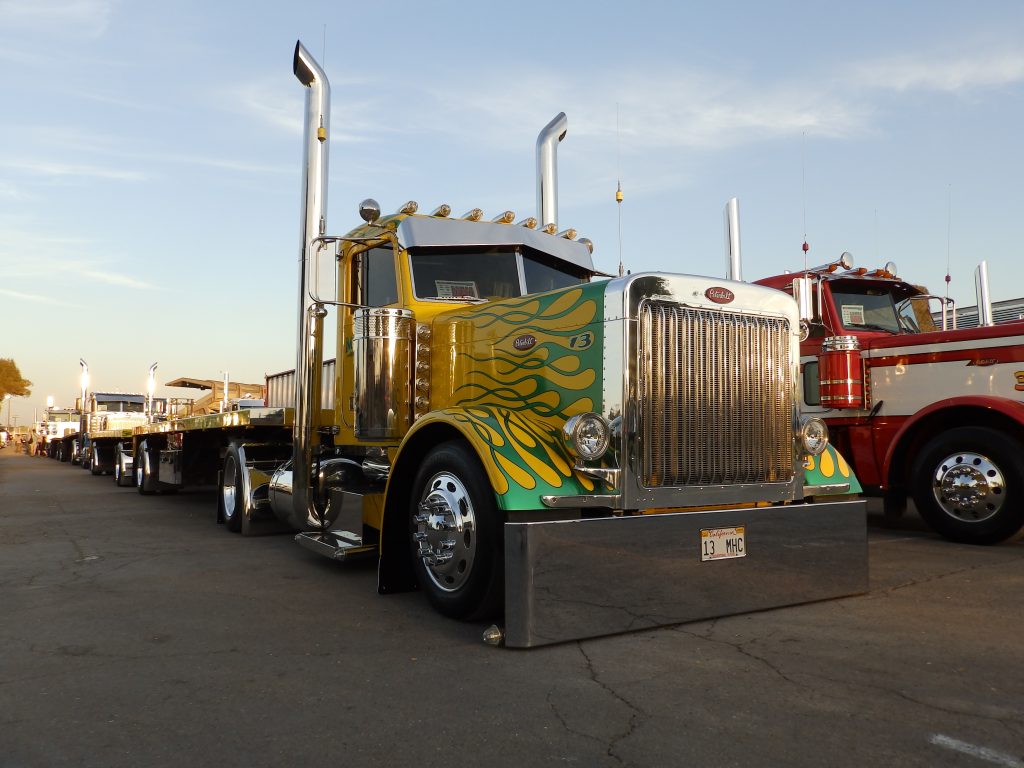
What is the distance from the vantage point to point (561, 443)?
4.28m

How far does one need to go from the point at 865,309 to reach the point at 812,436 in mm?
4018

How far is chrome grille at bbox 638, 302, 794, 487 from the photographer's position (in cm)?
425

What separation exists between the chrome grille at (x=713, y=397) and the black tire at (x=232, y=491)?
4974 mm

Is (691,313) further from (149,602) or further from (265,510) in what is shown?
(265,510)

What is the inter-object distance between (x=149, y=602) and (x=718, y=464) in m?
3.43

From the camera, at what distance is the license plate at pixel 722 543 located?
13.6 feet

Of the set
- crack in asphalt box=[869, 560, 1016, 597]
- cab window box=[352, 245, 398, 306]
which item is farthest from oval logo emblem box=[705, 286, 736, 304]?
cab window box=[352, 245, 398, 306]

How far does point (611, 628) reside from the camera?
392 centimetres

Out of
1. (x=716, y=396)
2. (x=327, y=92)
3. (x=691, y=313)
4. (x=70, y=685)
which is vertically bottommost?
(x=70, y=685)

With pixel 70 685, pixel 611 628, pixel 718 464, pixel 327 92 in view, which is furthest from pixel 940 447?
pixel 70 685

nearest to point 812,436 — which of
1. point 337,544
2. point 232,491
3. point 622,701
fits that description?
point 622,701

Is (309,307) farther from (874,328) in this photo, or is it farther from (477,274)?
(874,328)

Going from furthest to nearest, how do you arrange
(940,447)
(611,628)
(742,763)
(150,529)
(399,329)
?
(150,529), (940,447), (399,329), (611,628), (742,763)

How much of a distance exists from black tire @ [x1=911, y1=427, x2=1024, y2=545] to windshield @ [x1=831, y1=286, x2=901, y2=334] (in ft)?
4.87
